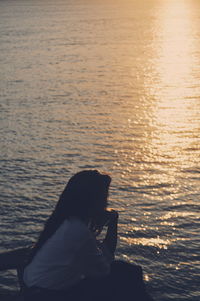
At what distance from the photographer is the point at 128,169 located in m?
15.4

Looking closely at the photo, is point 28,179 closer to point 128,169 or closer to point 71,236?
point 128,169

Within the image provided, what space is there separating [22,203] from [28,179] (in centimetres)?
174

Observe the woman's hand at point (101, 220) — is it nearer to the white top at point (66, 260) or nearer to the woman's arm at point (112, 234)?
the woman's arm at point (112, 234)

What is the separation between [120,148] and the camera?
56.8 feet

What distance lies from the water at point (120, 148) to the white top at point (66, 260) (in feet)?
9.26

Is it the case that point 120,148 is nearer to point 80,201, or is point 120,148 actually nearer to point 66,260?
point 80,201

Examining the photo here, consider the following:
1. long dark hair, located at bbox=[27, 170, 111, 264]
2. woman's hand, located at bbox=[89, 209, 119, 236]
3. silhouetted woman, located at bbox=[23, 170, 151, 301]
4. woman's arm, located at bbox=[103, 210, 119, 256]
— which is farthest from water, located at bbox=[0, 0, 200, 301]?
long dark hair, located at bbox=[27, 170, 111, 264]

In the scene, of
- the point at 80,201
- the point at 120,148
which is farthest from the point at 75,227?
the point at 120,148

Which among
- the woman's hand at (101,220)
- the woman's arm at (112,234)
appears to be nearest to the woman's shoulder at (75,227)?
the woman's hand at (101,220)

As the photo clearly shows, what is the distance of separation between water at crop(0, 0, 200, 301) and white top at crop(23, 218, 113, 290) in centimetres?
282

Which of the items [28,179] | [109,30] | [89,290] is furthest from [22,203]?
[109,30]

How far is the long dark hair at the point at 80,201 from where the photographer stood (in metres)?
6.23

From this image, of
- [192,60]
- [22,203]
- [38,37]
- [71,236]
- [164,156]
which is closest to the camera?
[71,236]

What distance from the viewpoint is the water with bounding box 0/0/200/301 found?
10.7 m
